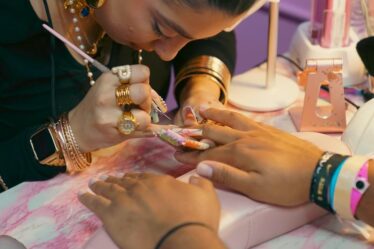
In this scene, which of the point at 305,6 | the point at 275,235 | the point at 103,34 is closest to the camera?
the point at 275,235

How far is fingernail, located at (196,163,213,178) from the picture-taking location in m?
0.80

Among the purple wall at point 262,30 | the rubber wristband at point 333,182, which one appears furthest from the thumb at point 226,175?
the purple wall at point 262,30

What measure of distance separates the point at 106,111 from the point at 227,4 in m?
0.25

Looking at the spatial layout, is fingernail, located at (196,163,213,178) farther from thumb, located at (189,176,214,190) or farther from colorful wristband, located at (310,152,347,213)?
colorful wristband, located at (310,152,347,213)

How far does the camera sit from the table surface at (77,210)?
788 millimetres

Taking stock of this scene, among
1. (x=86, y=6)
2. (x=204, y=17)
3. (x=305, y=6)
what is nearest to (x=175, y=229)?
(x=204, y=17)

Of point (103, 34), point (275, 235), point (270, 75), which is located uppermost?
point (103, 34)

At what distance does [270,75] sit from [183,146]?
0.34m

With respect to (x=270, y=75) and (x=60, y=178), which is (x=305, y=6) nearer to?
(x=270, y=75)

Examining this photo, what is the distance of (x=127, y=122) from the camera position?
0.89 meters

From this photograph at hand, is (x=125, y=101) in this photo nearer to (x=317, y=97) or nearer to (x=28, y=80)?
(x=28, y=80)

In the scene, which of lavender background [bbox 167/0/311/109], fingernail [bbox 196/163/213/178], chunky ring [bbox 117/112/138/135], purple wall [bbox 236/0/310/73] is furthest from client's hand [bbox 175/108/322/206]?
purple wall [bbox 236/0/310/73]

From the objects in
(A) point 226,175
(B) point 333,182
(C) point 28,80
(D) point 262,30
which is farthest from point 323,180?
(D) point 262,30

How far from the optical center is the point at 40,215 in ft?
2.77
